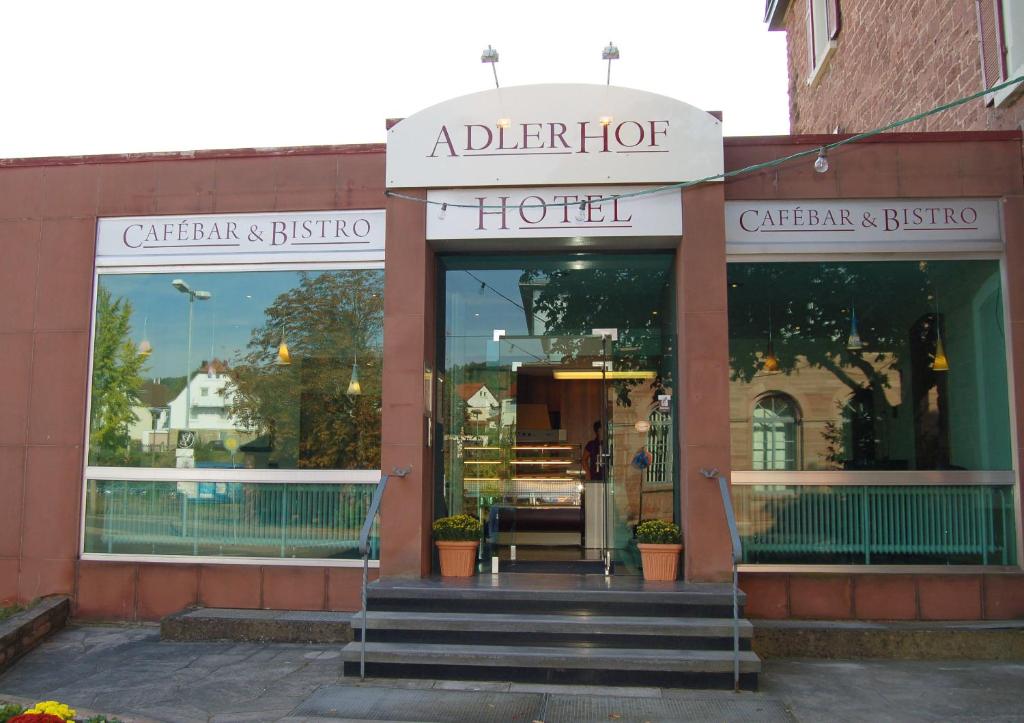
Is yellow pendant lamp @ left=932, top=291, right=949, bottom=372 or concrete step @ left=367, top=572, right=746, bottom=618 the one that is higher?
yellow pendant lamp @ left=932, top=291, right=949, bottom=372

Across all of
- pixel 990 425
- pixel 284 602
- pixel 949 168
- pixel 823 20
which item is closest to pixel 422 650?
pixel 284 602

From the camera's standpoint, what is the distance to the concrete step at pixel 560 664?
678 centimetres

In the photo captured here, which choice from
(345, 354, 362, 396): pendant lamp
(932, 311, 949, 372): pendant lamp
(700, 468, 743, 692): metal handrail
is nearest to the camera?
(700, 468, 743, 692): metal handrail

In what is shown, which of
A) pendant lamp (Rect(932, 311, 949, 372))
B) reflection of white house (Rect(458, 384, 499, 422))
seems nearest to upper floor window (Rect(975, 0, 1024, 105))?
pendant lamp (Rect(932, 311, 949, 372))

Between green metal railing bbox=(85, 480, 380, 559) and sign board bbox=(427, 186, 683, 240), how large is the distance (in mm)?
2765

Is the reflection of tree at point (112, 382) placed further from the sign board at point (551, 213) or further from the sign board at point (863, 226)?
Result: the sign board at point (863, 226)

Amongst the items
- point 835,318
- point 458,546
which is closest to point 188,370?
point 458,546

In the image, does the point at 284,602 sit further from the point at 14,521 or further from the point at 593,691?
the point at 593,691

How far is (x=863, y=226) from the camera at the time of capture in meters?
8.92

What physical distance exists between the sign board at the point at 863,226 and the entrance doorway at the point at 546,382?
930 millimetres

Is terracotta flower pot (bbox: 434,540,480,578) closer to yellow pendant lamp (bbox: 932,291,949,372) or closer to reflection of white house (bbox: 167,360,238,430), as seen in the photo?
reflection of white house (bbox: 167,360,238,430)

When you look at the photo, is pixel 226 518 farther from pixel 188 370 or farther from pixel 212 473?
pixel 188 370

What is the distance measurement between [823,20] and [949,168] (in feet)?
25.3

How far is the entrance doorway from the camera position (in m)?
9.48
